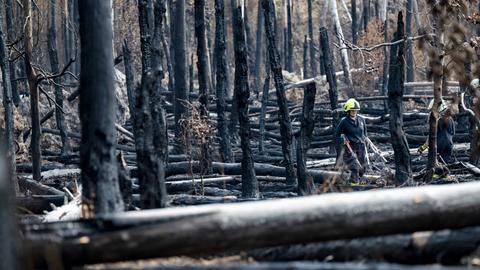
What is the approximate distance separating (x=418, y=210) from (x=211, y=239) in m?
1.44

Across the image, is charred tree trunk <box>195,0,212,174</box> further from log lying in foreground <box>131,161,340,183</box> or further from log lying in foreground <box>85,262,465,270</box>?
log lying in foreground <box>85,262,465,270</box>

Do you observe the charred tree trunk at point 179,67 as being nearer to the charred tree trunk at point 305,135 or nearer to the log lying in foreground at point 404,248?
the charred tree trunk at point 305,135

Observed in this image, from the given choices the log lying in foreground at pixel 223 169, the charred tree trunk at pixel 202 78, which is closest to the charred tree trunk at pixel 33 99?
the log lying in foreground at pixel 223 169

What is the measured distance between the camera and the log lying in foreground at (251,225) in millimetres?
5520

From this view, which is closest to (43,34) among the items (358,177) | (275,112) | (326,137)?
(275,112)

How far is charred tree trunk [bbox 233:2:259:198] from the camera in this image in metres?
12.9

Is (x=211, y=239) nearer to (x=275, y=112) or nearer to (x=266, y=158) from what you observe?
(x=266, y=158)

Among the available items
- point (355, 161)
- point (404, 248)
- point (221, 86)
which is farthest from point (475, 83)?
point (404, 248)

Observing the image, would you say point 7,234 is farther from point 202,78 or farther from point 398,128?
point 202,78

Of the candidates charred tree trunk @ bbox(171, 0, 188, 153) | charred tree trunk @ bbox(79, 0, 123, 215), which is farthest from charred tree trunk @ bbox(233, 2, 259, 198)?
charred tree trunk @ bbox(171, 0, 188, 153)

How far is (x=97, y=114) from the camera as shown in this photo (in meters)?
7.15

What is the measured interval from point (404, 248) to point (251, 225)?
3.52 ft

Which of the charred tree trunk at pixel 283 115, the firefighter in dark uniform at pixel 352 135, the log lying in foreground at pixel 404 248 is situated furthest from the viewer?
the firefighter in dark uniform at pixel 352 135

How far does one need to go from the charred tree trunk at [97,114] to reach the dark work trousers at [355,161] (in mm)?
7264
